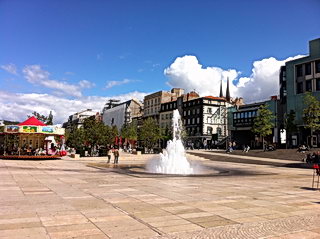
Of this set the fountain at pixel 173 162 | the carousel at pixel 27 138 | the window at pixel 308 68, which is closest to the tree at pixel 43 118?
the carousel at pixel 27 138

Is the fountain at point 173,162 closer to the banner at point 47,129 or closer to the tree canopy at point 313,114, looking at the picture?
the banner at point 47,129

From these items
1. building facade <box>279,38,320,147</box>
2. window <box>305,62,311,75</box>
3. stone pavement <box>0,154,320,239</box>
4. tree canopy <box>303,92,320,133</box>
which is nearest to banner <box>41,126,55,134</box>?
stone pavement <box>0,154,320,239</box>

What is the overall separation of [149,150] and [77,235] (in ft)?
163

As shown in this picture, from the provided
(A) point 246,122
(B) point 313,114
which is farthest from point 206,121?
(B) point 313,114

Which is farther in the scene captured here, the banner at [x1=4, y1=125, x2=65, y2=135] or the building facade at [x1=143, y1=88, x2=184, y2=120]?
the building facade at [x1=143, y1=88, x2=184, y2=120]

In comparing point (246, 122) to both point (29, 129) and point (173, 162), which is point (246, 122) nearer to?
point (173, 162)

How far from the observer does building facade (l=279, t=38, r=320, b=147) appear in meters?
53.5

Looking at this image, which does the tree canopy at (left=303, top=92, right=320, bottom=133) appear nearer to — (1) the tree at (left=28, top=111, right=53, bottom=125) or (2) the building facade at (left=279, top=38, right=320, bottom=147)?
(2) the building facade at (left=279, top=38, right=320, bottom=147)

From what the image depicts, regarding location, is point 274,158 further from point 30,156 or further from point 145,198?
point 145,198

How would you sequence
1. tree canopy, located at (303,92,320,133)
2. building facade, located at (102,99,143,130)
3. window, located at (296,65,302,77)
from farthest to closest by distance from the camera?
building facade, located at (102,99,143,130), window, located at (296,65,302,77), tree canopy, located at (303,92,320,133)

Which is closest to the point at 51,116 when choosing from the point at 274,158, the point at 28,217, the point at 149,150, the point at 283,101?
the point at 149,150

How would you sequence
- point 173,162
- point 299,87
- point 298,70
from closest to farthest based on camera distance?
1. point 173,162
2. point 299,87
3. point 298,70

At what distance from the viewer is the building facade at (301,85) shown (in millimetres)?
53500

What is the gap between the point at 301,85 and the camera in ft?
186
